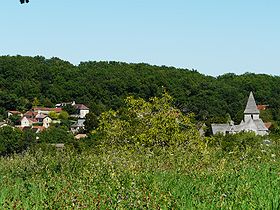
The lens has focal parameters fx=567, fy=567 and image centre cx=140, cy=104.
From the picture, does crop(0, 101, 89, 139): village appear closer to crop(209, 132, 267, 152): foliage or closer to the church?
the church

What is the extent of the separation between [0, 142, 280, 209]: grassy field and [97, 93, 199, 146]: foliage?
27.2ft

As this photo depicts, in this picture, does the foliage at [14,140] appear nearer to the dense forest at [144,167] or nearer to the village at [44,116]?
the dense forest at [144,167]

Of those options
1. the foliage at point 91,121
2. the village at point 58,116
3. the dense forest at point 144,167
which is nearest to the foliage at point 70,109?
the village at point 58,116

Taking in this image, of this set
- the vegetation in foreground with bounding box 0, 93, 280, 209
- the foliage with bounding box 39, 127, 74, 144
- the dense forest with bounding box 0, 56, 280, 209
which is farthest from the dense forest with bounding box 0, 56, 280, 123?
the vegetation in foreground with bounding box 0, 93, 280, 209

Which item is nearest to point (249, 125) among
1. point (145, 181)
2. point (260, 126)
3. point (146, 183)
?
point (260, 126)

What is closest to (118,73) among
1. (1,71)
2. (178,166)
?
(1,71)

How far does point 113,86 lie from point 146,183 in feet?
286

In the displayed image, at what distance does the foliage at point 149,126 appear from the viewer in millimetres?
19484

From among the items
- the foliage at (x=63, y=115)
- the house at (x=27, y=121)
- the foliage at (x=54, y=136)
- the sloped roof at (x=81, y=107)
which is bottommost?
the foliage at (x=54, y=136)

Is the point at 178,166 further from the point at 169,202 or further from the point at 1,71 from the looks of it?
the point at 1,71

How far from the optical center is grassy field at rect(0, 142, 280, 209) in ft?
17.2

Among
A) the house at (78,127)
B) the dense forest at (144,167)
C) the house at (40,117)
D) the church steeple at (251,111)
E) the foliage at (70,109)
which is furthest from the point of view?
the house at (40,117)

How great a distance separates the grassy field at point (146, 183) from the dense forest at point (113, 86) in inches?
3053

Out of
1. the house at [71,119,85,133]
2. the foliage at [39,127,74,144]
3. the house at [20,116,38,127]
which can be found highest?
the house at [20,116,38,127]
